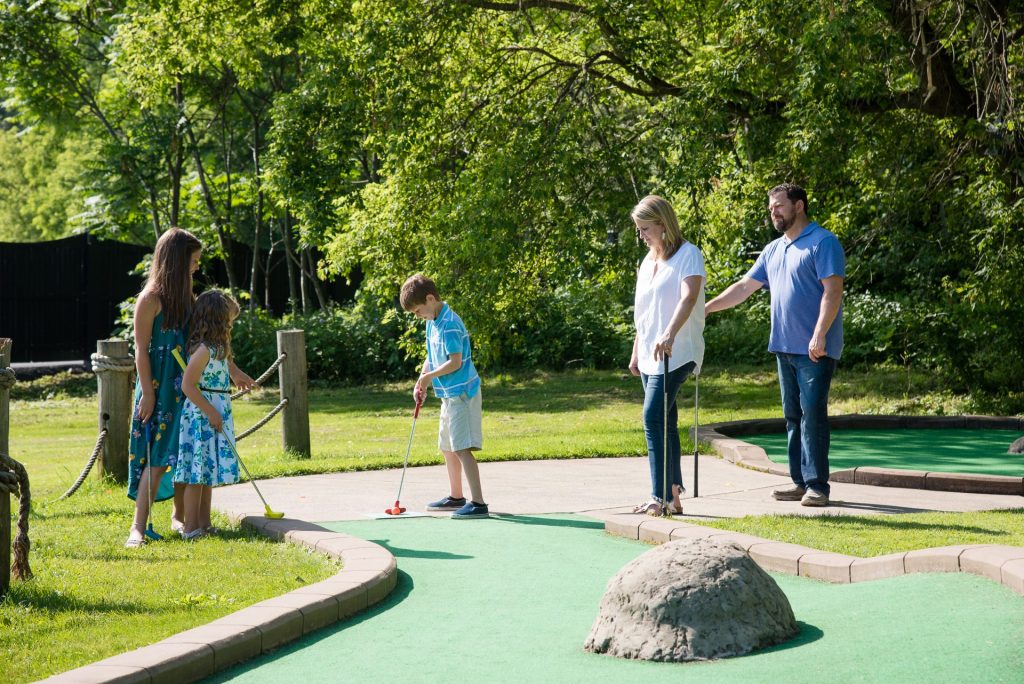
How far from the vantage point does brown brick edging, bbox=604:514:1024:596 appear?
512 cm

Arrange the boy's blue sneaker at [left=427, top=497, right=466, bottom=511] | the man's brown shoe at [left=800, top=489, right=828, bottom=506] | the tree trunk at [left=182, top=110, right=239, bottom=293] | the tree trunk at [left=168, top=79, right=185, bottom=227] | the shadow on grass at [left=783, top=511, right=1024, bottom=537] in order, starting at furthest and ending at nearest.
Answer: the tree trunk at [left=182, top=110, right=239, bottom=293]
the tree trunk at [left=168, top=79, right=185, bottom=227]
the boy's blue sneaker at [left=427, top=497, right=466, bottom=511]
the man's brown shoe at [left=800, top=489, right=828, bottom=506]
the shadow on grass at [left=783, top=511, right=1024, bottom=537]

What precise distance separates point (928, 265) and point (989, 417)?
890 centimetres

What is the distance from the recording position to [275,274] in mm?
33031

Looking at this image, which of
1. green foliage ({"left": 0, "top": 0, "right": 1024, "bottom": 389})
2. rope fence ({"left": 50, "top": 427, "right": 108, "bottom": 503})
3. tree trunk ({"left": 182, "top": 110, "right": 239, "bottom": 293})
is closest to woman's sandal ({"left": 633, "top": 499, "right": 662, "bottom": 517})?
rope fence ({"left": 50, "top": 427, "right": 108, "bottom": 503})

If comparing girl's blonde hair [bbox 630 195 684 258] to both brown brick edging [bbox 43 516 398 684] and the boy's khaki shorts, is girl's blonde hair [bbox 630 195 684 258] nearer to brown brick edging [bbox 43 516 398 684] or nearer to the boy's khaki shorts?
the boy's khaki shorts

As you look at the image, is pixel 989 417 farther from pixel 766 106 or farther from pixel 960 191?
pixel 766 106

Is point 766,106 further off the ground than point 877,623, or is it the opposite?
point 766,106

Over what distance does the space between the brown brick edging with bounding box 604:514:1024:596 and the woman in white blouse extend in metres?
0.98

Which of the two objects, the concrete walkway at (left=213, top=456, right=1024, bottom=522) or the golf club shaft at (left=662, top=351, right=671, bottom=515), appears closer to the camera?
the golf club shaft at (left=662, top=351, right=671, bottom=515)

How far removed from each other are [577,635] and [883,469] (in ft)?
15.6

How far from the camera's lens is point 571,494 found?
8.59m

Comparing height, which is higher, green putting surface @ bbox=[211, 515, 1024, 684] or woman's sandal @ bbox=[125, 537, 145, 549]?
woman's sandal @ bbox=[125, 537, 145, 549]

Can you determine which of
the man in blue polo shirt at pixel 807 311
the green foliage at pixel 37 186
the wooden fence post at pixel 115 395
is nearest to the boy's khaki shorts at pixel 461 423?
the man in blue polo shirt at pixel 807 311

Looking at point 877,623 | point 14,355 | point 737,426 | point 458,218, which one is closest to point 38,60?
point 14,355
